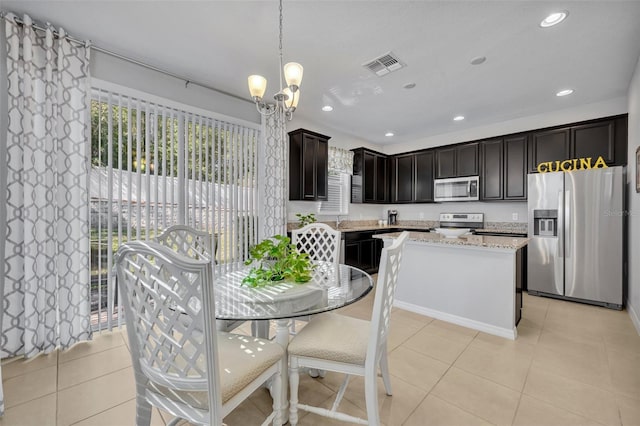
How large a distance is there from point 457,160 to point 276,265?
13.8ft

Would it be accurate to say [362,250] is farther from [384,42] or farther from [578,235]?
[384,42]

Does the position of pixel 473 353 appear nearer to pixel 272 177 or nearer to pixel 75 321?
pixel 272 177

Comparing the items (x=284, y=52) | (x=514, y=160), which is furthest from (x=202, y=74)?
(x=514, y=160)

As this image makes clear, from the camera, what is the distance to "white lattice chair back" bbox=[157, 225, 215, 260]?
6.66 ft

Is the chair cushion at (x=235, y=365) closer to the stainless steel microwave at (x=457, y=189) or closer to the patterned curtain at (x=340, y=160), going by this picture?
the patterned curtain at (x=340, y=160)

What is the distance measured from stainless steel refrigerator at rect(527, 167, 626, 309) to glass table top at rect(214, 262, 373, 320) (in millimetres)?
2773

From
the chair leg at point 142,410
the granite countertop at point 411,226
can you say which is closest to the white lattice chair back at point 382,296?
the chair leg at point 142,410

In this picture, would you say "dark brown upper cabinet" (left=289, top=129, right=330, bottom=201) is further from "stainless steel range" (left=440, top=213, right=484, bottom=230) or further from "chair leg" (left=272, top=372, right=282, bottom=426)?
"chair leg" (left=272, top=372, right=282, bottom=426)

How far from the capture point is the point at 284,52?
99.0 inches

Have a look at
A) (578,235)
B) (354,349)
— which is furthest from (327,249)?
(578,235)

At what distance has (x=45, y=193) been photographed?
2158mm

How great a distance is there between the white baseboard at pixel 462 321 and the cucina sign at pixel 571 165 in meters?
2.48

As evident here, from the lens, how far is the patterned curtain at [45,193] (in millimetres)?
2072

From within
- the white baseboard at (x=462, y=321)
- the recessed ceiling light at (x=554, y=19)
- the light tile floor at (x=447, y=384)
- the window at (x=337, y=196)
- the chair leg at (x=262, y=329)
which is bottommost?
the light tile floor at (x=447, y=384)
